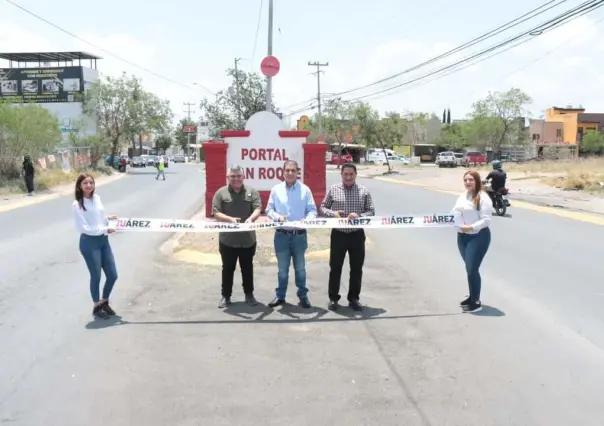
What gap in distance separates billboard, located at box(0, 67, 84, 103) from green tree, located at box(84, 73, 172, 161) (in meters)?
22.1

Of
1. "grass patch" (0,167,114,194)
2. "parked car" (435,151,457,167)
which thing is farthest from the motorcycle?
"parked car" (435,151,457,167)

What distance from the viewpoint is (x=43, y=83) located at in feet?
250

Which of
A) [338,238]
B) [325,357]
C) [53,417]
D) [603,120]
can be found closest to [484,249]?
[338,238]

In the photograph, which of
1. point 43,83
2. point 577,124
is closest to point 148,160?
point 43,83

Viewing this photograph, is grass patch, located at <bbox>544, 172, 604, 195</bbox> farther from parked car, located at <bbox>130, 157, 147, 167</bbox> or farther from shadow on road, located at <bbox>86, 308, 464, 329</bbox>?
parked car, located at <bbox>130, 157, 147, 167</bbox>

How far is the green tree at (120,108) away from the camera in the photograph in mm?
53688

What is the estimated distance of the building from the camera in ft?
246

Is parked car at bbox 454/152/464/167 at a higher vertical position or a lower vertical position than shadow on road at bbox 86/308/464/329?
lower

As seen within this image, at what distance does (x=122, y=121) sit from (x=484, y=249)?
5150cm

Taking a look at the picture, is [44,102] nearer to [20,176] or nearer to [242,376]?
[20,176]

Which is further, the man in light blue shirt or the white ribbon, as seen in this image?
the man in light blue shirt

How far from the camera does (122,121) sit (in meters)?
54.7

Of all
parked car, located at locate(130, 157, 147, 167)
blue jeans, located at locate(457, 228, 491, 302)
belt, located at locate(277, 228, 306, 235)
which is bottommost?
parked car, located at locate(130, 157, 147, 167)

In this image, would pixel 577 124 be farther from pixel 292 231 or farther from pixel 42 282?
pixel 42 282
